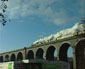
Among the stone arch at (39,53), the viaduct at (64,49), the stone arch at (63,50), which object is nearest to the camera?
the viaduct at (64,49)

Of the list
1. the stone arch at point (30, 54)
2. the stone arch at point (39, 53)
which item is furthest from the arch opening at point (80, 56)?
the stone arch at point (30, 54)

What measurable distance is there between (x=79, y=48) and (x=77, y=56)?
2442 mm

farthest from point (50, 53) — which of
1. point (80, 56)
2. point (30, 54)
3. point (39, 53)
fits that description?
point (80, 56)

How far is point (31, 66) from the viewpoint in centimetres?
3152

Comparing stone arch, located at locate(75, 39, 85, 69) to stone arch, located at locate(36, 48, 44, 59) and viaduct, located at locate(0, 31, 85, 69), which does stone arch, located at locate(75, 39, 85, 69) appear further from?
stone arch, located at locate(36, 48, 44, 59)

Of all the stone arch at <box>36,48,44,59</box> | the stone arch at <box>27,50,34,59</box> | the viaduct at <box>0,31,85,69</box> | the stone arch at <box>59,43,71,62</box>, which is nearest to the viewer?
the viaduct at <box>0,31,85,69</box>

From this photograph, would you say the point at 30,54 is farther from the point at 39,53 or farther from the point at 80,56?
the point at 80,56

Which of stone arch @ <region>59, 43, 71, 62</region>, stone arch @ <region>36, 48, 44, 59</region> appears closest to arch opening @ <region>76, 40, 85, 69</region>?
stone arch @ <region>59, 43, 71, 62</region>

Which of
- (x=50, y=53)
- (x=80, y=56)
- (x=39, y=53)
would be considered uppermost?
(x=39, y=53)

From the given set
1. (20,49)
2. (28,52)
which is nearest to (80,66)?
→ (28,52)

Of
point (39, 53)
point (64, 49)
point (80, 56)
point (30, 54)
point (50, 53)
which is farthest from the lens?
point (30, 54)

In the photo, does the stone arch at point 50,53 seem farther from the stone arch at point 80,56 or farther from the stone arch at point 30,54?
the stone arch at point 80,56

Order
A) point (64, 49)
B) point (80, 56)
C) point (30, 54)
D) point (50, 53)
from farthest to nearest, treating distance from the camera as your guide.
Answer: point (30, 54)
point (50, 53)
point (64, 49)
point (80, 56)

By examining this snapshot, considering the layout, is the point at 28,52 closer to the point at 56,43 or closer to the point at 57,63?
the point at 56,43
